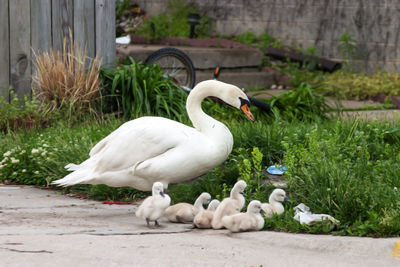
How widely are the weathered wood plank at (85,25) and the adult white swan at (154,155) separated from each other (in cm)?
385

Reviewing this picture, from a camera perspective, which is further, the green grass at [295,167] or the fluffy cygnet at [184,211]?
the fluffy cygnet at [184,211]

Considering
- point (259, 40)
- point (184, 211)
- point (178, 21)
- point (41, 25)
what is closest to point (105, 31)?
point (41, 25)

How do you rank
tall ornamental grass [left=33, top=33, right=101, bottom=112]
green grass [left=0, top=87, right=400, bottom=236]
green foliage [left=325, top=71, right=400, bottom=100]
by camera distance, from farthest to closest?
green foliage [left=325, top=71, right=400, bottom=100] → tall ornamental grass [left=33, top=33, right=101, bottom=112] → green grass [left=0, top=87, right=400, bottom=236]

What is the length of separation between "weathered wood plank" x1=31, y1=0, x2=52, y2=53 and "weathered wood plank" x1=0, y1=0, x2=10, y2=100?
1.12 feet

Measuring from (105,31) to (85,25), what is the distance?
0.30 meters

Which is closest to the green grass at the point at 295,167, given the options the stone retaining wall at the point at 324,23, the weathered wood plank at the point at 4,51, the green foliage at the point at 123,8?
the weathered wood plank at the point at 4,51

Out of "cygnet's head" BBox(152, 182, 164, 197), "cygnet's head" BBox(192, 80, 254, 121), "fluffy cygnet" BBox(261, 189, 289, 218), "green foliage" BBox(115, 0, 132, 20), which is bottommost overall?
"fluffy cygnet" BBox(261, 189, 289, 218)

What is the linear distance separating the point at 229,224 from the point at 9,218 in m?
1.54

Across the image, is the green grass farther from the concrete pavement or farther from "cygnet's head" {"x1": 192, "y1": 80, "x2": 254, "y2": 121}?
"cygnet's head" {"x1": 192, "y1": 80, "x2": 254, "y2": 121}

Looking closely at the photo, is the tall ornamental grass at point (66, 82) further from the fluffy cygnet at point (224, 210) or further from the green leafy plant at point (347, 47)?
the green leafy plant at point (347, 47)

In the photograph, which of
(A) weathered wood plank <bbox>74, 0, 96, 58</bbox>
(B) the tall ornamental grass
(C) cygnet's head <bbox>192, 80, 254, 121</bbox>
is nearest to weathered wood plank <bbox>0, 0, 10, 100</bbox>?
(B) the tall ornamental grass

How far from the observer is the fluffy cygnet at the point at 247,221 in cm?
410

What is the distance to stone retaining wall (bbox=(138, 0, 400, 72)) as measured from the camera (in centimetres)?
1313

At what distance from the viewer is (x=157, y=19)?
15.2 meters
